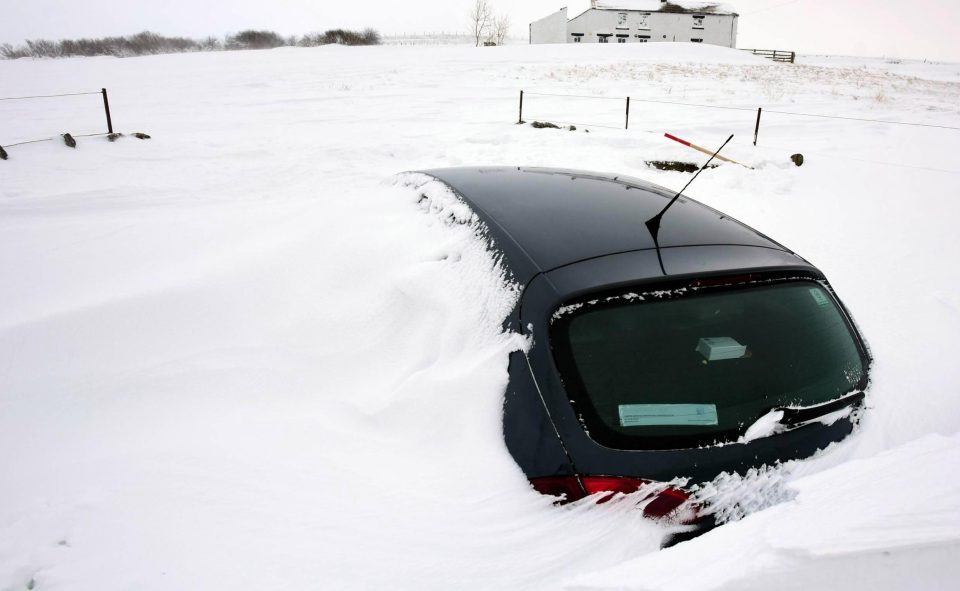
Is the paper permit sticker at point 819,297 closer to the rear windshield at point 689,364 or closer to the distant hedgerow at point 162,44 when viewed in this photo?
the rear windshield at point 689,364

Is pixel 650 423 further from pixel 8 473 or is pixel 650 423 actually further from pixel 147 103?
pixel 147 103

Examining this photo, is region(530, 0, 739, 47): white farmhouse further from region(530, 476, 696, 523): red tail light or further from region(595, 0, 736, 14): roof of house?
region(530, 476, 696, 523): red tail light

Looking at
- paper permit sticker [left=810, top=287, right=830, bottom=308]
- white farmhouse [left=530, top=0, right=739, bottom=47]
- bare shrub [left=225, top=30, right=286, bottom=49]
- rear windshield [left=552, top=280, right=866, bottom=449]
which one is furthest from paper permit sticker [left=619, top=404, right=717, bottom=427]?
bare shrub [left=225, top=30, right=286, bottom=49]

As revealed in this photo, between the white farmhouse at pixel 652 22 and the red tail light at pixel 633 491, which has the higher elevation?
the white farmhouse at pixel 652 22

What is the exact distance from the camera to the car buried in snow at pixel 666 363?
57.8 inches

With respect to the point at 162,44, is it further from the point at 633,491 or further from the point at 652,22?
the point at 633,491

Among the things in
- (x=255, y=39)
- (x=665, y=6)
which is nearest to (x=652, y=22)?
(x=665, y=6)

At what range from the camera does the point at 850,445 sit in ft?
5.49

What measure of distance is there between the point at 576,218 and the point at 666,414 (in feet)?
3.00

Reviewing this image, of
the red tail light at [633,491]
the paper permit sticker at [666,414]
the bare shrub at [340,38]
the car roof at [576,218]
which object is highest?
the bare shrub at [340,38]

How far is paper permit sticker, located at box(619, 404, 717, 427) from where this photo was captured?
4.92ft

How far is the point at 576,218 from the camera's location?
217 cm

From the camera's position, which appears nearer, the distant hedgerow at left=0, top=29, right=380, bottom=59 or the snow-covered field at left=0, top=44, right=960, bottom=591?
the snow-covered field at left=0, top=44, right=960, bottom=591

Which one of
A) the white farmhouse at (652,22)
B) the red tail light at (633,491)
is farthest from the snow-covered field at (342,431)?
the white farmhouse at (652,22)
